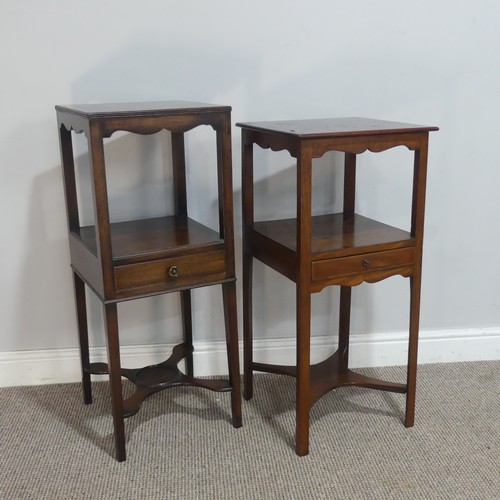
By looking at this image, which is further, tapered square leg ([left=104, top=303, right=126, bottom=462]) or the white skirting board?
the white skirting board

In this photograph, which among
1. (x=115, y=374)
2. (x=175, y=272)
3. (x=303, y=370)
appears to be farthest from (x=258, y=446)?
(x=175, y=272)

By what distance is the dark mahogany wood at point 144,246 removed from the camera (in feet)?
5.16

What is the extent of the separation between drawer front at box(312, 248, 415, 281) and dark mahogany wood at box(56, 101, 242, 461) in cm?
27

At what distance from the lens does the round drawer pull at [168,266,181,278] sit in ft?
5.52

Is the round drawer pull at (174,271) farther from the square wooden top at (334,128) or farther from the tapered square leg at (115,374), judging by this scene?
the square wooden top at (334,128)

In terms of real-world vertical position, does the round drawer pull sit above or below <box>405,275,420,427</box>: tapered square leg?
above

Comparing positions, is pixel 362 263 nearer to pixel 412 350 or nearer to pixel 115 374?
pixel 412 350

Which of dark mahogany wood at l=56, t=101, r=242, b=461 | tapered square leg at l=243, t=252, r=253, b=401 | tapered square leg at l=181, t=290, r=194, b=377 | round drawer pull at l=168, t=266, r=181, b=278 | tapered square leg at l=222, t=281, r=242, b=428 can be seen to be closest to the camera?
dark mahogany wood at l=56, t=101, r=242, b=461

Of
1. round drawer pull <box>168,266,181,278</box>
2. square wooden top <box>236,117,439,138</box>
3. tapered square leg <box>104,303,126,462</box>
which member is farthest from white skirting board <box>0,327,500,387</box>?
square wooden top <box>236,117,439,138</box>

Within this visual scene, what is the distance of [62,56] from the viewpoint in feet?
6.29

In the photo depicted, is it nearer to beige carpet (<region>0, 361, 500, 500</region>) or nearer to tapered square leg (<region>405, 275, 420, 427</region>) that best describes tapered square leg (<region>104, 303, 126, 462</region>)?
beige carpet (<region>0, 361, 500, 500</region>)

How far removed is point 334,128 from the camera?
5.53 ft

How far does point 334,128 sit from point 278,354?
937 mm

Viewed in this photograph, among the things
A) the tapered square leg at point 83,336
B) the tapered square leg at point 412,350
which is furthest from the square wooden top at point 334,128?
the tapered square leg at point 83,336
